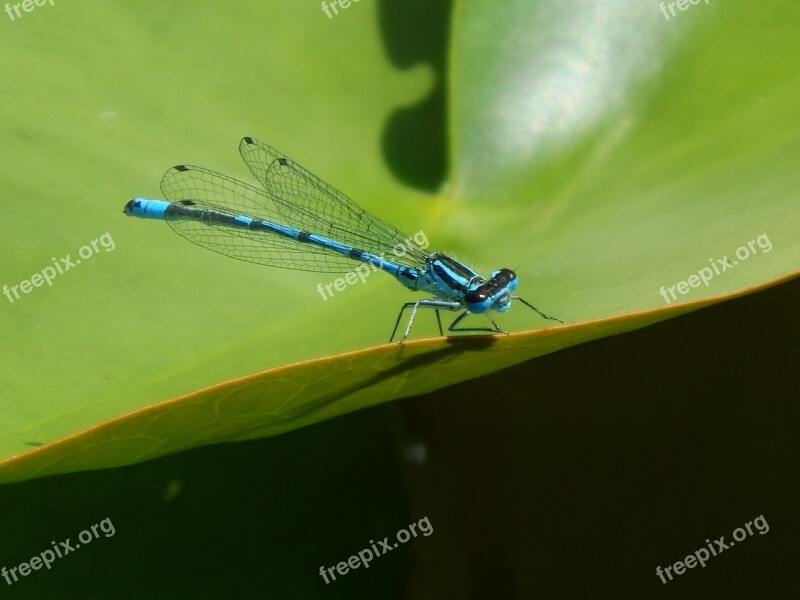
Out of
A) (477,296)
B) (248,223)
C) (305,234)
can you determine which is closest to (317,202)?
(305,234)

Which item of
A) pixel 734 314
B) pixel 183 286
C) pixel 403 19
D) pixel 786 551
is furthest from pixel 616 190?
pixel 183 286

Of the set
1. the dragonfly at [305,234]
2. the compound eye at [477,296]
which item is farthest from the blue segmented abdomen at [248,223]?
the compound eye at [477,296]

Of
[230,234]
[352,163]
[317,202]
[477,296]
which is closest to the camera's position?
[477,296]

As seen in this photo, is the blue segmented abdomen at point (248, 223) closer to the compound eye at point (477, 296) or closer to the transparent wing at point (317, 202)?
the transparent wing at point (317, 202)

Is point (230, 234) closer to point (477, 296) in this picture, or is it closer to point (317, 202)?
point (317, 202)

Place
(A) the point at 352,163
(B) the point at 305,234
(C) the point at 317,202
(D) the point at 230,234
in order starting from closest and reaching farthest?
(A) the point at 352,163, (D) the point at 230,234, (C) the point at 317,202, (B) the point at 305,234

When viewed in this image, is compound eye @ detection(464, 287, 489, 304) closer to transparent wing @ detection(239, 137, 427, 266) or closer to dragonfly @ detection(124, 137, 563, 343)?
dragonfly @ detection(124, 137, 563, 343)

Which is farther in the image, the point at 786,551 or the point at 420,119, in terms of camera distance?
the point at 420,119

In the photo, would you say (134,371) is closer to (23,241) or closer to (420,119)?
(23,241)
